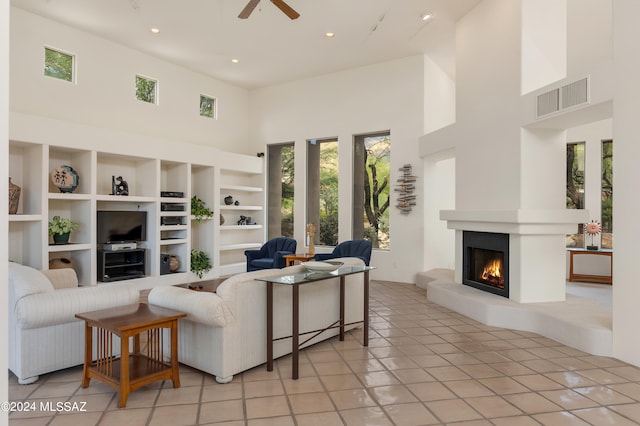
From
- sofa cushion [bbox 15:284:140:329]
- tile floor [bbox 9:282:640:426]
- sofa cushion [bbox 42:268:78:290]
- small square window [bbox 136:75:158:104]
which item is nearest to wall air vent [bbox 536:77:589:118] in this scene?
tile floor [bbox 9:282:640:426]

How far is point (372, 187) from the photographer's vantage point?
812 centimetres

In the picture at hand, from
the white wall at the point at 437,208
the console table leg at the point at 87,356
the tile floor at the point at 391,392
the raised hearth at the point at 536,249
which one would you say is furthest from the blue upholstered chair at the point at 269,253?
the console table leg at the point at 87,356

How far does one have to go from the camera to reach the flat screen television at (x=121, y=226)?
6297 millimetres

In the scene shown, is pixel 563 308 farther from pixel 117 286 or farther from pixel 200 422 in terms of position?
pixel 117 286

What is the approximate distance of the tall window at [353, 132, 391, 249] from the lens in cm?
795

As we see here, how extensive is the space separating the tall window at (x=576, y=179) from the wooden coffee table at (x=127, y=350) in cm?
724

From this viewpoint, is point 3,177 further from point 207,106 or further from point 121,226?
point 207,106

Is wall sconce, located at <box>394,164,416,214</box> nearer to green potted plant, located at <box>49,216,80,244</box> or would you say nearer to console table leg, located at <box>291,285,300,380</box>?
console table leg, located at <box>291,285,300,380</box>

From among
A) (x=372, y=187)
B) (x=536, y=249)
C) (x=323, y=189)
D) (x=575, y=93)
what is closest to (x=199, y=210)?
(x=323, y=189)

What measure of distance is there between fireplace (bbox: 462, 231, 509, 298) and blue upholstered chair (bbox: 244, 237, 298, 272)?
9.88 feet

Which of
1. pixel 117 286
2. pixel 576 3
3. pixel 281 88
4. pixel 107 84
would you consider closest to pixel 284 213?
pixel 281 88

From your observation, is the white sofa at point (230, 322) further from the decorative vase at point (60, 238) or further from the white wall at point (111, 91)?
the white wall at point (111, 91)

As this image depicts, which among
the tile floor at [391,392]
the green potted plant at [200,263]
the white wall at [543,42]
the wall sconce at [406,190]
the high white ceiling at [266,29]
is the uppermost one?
the high white ceiling at [266,29]

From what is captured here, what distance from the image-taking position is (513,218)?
461 centimetres
